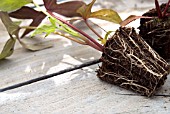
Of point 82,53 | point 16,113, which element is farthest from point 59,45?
point 16,113

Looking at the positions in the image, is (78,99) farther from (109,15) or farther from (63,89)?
(109,15)

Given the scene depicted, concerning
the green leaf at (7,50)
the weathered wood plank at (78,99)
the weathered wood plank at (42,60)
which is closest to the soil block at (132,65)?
the weathered wood plank at (78,99)

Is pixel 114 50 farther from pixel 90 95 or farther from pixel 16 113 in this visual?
pixel 16 113

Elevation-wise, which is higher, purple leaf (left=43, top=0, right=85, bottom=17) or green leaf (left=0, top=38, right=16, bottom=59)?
Result: purple leaf (left=43, top=0, right=85, bottom=17)

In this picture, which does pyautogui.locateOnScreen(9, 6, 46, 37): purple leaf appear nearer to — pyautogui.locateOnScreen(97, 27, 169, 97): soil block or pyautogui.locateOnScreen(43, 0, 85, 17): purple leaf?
pyautogui.locateOnScreen(43, 0, 85, 17): purple leaf

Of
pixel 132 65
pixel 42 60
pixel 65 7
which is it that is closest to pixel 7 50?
pixel 42 60

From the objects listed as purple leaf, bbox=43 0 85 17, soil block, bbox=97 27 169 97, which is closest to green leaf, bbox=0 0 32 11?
purple leaf, bbox=43 0 85 17

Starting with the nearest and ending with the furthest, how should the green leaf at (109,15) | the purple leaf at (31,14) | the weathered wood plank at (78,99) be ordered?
1. the weathered wood plank at (78,99)
2. the green leaf at (109,15)
3. the purple leaf at (31,14)

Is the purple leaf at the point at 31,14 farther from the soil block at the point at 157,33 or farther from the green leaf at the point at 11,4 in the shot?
the soil block at the point at 157,33
